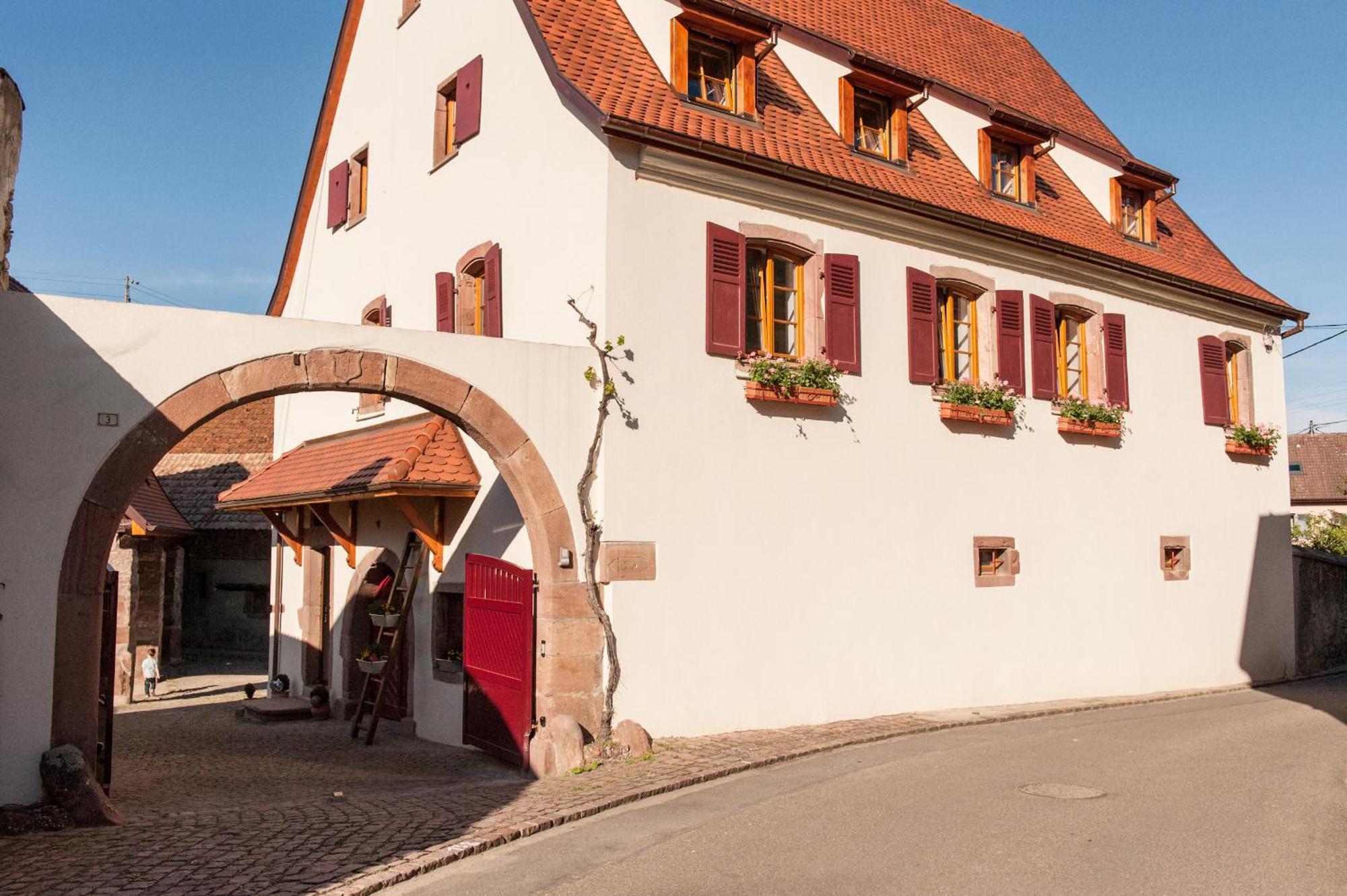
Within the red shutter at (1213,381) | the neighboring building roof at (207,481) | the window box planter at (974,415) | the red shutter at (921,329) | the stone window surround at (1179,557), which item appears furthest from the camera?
the neighboring building roof at (207,481)

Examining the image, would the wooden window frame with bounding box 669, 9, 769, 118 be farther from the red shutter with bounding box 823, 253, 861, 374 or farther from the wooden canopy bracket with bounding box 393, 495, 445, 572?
the wooden canopy bracket with bounding box 393, 495, 445, 572

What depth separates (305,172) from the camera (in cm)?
1784

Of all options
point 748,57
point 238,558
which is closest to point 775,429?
point 748,57

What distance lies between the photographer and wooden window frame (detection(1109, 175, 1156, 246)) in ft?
57.9

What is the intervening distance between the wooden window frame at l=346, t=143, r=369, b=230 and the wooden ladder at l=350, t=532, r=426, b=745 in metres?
5.11

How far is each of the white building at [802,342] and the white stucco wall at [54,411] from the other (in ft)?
10.5

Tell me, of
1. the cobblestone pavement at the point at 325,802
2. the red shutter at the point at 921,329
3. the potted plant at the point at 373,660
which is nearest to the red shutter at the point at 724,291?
the red shutter at the point at 921,329

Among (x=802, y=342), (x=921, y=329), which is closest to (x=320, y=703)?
(x=802, y=342)

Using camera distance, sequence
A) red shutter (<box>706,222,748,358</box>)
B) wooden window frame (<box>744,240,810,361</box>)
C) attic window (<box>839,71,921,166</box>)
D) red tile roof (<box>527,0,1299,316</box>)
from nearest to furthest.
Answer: red shutter (<box>706,222,748,358</box>)
red tile roof (<box>527,0,1299,316</box>)
wooden window frame (<box>744,240,810,361</box>)
attic window (<box>839,71,921,166</box>)

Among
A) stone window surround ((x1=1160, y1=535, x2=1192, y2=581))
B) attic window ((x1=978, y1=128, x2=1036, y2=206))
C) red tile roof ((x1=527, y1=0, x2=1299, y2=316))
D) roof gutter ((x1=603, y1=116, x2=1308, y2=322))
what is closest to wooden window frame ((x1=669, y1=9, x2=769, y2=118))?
red tile roof ((x1=527, y1=0, x2=1299, y2=316))

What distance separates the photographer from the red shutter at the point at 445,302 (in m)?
13.5

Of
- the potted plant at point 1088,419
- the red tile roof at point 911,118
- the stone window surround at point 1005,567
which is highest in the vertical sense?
the red tile roof at point 911,118

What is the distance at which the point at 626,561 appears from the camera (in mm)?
10578

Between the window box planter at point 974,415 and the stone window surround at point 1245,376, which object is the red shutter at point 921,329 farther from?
the stone window surround at point 1245,376
